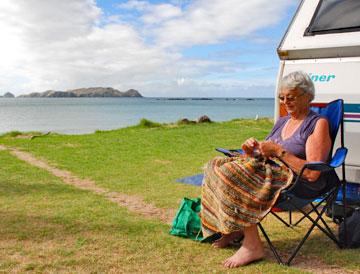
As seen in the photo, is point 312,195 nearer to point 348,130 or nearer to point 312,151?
point 312,151

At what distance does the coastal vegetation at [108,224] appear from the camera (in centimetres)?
307

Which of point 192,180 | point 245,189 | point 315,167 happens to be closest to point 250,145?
point 245,189

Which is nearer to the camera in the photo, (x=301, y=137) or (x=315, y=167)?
(x=315, y=167)

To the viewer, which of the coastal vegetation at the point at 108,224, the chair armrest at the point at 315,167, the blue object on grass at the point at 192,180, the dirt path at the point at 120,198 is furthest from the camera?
the blue object on grass at the point at 192,180

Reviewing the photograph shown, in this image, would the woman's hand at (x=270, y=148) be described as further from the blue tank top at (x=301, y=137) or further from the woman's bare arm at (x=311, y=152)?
the blue tank top at (x=301, y=137)

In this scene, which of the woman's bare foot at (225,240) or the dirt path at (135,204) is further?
the woman's bare foot at (225,240)

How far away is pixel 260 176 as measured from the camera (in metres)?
3.05

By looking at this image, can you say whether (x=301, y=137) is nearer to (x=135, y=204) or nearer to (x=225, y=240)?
(x=225, y=240)

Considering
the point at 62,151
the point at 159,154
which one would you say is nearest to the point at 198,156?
the point at 159,154

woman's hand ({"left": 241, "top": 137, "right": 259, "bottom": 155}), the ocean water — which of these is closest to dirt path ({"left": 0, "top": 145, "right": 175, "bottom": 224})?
woman's hand ({"left": 241, "top": 137, "right": 259, "bottom": 155})

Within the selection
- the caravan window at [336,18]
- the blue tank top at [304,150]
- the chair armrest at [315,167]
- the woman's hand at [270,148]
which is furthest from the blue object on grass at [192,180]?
the chair armrest at [315,167]

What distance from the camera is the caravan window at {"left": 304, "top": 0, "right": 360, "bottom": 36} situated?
13.0 ft

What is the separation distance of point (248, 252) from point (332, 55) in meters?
2.06

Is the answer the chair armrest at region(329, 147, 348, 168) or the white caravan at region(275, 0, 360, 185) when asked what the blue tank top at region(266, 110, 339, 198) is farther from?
the white caravan at region(275, 0, 360, 185)
